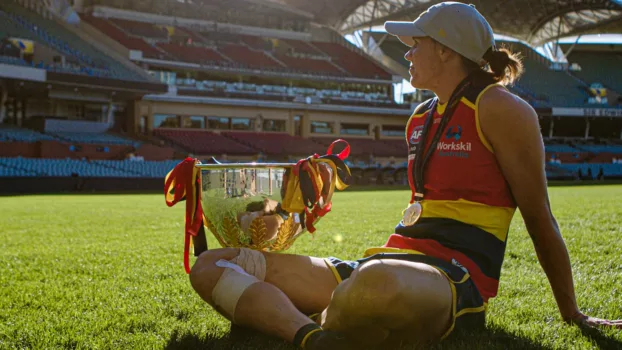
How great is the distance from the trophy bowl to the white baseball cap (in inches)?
32.4

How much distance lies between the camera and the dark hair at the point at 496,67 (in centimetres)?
263

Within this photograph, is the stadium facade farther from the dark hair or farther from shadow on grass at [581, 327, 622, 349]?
shadow on grass at [581, 327, 622, 349]

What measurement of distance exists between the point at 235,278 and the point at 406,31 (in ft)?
4.20

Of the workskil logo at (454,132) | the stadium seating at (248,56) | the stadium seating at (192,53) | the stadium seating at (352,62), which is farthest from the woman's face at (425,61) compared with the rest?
the stadium seating at (352,62)

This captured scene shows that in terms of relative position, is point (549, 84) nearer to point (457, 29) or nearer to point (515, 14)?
point (515, 14)

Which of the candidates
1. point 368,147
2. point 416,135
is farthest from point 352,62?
point 416,135

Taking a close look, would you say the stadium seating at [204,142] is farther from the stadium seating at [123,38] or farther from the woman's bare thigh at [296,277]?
the woman's bare thigh at [296,277]

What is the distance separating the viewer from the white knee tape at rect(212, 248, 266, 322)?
249 centimetres

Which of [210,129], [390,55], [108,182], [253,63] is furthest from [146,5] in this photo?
[108,182]

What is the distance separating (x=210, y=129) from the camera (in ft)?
138

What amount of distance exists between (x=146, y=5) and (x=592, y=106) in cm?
3782

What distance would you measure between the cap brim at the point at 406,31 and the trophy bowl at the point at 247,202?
748 millimetres

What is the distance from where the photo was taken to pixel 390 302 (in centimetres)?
206

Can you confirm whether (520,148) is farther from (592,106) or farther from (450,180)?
(592,106)
